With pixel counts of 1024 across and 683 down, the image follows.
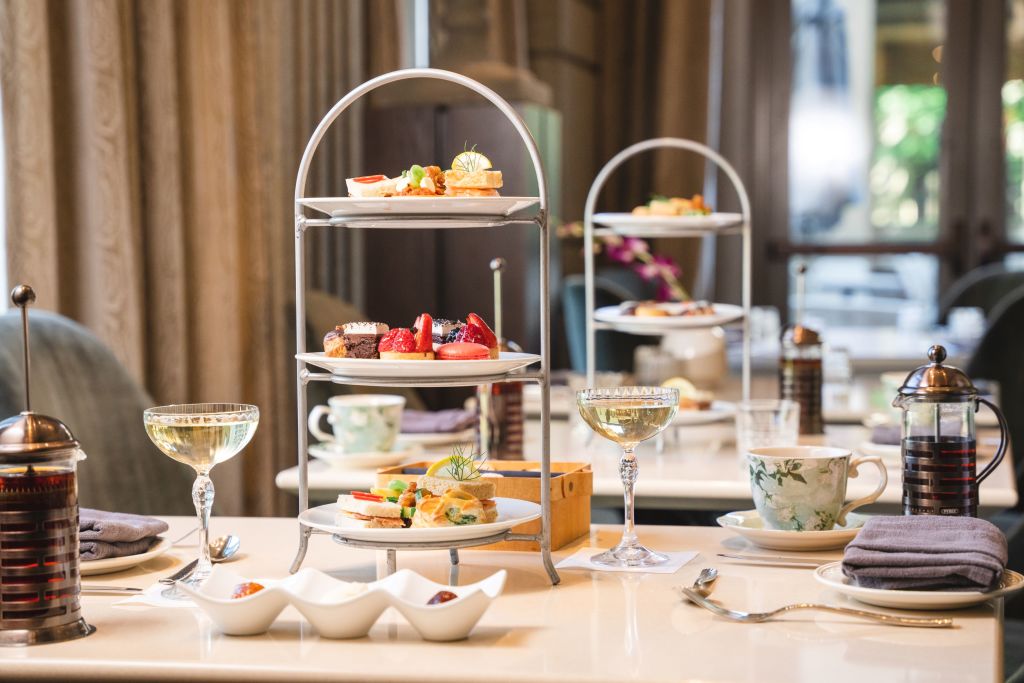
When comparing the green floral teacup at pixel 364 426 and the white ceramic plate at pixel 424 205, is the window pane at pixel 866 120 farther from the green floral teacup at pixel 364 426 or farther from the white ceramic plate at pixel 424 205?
the white ceramic plate at pixel 424 205

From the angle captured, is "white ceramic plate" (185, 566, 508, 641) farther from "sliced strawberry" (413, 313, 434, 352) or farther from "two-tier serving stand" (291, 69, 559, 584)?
"sliced strawberry" (413, 313, 434, 352)

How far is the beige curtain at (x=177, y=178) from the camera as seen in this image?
2.45 m

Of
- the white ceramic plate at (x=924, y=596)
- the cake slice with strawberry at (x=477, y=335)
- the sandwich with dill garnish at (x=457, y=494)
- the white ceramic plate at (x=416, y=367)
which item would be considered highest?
the cake slice with strawberry at (x=477, y=335)

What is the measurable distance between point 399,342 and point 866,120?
524 centimetres

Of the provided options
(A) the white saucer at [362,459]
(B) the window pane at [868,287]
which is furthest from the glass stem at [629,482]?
(B) the window pane at [868,287]

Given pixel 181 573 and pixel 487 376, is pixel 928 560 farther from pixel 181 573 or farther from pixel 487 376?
pixel 181 573

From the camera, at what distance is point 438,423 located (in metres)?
2.29

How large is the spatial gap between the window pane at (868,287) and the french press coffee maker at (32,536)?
5.32 metres

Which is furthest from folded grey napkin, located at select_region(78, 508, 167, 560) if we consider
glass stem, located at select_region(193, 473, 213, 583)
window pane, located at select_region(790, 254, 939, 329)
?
window pane, located at select_region(790, 254, 939, 329)

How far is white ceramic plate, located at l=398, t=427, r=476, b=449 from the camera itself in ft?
7.25

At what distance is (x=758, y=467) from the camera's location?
1.41 m

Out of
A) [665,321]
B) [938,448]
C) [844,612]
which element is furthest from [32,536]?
[665,321]

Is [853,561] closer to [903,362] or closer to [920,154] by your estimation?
[903,362]

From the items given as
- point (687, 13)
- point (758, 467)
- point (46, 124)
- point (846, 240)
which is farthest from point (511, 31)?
point (758, 467)
